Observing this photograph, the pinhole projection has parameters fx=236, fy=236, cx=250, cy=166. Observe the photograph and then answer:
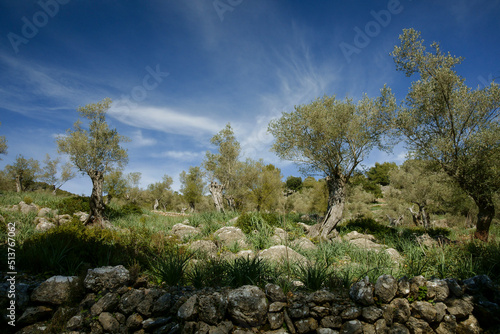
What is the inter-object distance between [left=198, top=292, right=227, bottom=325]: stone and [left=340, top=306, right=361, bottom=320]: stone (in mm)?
2080

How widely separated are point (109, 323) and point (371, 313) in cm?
449

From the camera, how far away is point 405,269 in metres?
6.34

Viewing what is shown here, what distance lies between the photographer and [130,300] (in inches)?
163

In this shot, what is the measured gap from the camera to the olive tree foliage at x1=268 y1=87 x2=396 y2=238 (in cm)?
1409

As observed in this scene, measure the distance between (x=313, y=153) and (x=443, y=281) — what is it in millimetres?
10732

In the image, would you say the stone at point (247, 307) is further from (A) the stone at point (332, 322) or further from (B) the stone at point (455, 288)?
(B) the stone at point (455, 288)

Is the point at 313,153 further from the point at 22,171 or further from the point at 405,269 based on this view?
the point at 22,171

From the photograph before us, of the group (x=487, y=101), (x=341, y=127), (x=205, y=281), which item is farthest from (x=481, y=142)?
(x=205, y=281)

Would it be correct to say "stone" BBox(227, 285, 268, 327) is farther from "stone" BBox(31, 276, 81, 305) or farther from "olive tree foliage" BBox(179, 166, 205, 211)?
"olive tree foliage" BBox(179, 166, 205, 211)

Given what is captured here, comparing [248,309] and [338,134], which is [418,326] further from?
[338,134]

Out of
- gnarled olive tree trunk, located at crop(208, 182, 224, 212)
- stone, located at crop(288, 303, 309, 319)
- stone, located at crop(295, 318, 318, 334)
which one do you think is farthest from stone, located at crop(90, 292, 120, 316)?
gnarled olive tree trunk, located at crop(208, 182, 224, 212)

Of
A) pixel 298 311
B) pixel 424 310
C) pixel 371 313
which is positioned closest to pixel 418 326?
pixel 424 310

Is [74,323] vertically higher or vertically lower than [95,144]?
lower

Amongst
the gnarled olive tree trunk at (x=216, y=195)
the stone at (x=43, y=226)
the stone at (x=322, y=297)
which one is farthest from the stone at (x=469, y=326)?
the gnarled olive tree trunk at (x=216, y=195)
